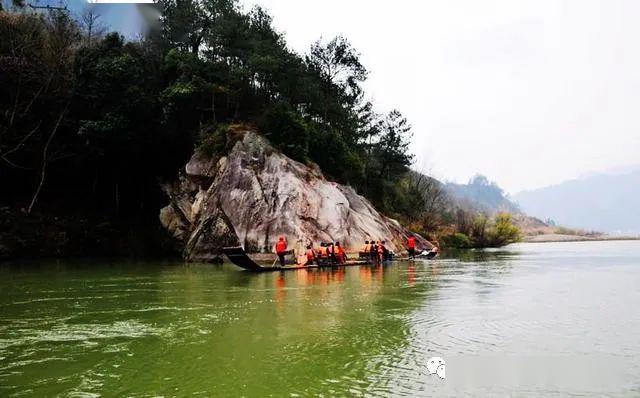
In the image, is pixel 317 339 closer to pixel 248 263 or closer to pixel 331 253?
pixel 248 263

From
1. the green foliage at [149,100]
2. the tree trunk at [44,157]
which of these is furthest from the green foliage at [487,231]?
the tree trunk at [44,157]

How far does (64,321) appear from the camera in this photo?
1168cm

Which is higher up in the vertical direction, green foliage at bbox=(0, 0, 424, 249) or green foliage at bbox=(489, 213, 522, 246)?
green foliage at bbox=(0, 0, 424, 249)

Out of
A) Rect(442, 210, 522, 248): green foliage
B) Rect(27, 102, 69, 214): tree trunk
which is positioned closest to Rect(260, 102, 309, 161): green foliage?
Rect(27, 102, 69, 214): tree trunk

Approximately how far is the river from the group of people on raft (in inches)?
294

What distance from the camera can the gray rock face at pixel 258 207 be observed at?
102ft

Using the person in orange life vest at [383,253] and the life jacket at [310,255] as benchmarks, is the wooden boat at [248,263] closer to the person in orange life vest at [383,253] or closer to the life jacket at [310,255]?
the life jacket at [310,255]

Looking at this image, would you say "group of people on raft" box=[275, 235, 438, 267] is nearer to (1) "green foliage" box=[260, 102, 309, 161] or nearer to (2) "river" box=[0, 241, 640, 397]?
(2) "river" box=[0, 241, 640, 397]

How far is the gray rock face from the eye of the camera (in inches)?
1228

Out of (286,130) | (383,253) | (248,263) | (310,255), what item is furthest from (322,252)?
(286,130)

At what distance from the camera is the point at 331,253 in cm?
2798

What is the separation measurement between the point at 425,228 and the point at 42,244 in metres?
35.4

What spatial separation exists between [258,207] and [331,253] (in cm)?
638

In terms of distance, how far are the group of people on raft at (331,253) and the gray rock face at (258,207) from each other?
2.09 m
